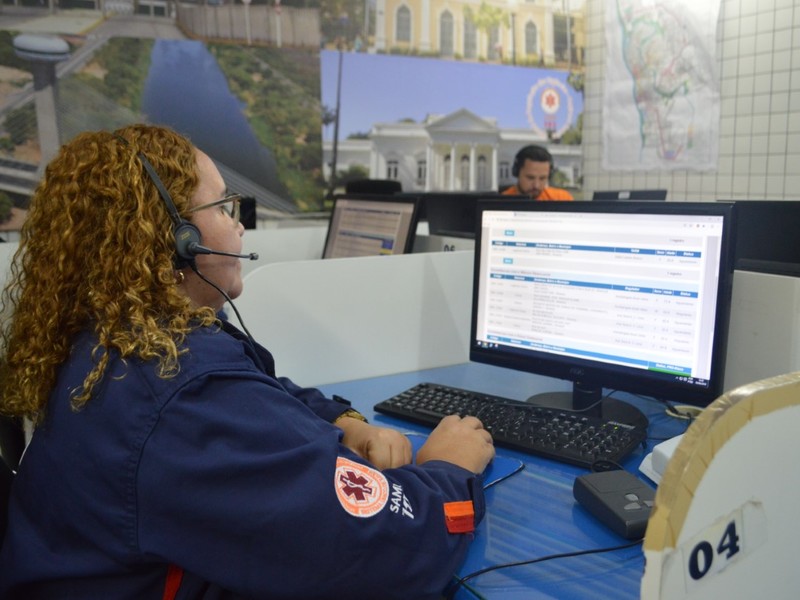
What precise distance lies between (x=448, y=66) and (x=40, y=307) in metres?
3.95

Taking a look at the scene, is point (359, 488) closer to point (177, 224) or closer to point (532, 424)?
point (177, 224)

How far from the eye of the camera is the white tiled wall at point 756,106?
116 inches

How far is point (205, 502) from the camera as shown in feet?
2.31

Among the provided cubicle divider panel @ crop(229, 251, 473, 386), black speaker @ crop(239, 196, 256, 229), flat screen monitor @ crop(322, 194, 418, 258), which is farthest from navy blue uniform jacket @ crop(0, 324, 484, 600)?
black speaker @ crop(239, 196, 256, 229)

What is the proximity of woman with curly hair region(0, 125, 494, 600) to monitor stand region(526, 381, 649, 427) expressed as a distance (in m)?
0.49

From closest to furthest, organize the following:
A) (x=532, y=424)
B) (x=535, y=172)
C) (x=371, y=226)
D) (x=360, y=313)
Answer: (x=532, y=424) < (x=360, y=313) < (x=371, y=226) < (x=535, y=172)

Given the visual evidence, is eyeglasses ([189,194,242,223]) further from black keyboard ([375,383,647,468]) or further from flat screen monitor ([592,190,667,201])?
flat screen monitor ([592,190,667,201])

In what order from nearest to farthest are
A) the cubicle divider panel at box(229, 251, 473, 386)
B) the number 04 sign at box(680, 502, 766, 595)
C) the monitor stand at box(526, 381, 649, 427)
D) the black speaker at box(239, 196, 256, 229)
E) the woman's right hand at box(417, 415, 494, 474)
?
the number 04 sign at box(680, 502, 766, 595), the woman's right hand at box(417, 415, 494, 474), the monitor stand at box(526, 381, 649, 427), the cubicle divider panel at box(229, 251, 473, 386), the black speaker at box(239, 196, 256, 229)

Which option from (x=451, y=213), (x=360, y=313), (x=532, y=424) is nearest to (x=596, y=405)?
(x=532, y=424)

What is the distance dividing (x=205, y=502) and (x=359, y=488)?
0.55 feet

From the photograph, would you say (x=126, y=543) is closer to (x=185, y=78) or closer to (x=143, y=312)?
(x=143, y=312)

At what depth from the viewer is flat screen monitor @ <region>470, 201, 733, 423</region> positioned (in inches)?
44.4

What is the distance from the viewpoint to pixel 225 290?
0.99 metres

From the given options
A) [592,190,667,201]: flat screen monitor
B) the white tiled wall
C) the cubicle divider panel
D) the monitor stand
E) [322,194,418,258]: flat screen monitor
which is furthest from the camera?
the white tiled wall
